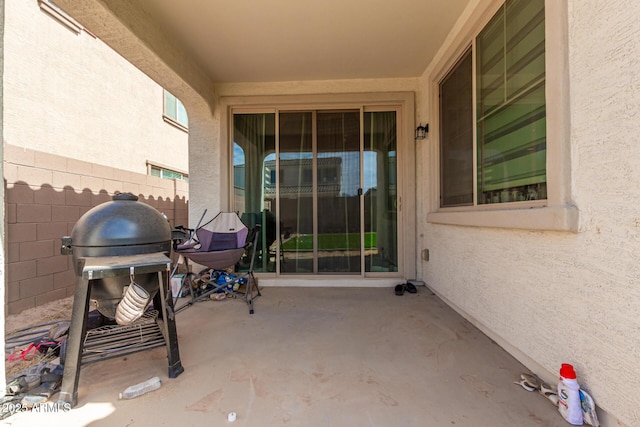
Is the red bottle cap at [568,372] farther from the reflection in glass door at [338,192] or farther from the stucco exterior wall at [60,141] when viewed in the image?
the stucco exterior wall at [60,141]

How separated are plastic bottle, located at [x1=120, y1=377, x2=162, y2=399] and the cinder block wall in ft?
7.19

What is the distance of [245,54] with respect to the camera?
9.57 ft

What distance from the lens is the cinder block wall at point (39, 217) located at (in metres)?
2.56

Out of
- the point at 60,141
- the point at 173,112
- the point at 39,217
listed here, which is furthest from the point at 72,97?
the point at 173,112

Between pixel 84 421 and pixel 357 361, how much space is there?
1.45 metres

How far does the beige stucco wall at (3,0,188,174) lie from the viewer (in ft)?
12.0

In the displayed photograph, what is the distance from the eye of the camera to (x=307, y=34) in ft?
8.45

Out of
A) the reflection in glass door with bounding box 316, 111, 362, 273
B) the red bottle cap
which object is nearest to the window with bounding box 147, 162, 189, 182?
the reflection in glass door with bounding box 316, 111, 362, 273

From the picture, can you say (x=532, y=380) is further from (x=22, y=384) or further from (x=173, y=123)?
(x=173, y=123)

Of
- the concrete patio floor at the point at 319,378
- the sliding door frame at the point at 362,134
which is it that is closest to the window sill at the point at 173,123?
the sliding door frame at the point at 362,134

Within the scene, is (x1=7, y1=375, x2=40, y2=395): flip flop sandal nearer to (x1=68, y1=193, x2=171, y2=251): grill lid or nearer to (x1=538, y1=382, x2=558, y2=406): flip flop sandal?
(x1=68, y1=193, x2=171, y2=251): grill lid

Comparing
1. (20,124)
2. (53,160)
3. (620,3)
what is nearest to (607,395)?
(620,3)

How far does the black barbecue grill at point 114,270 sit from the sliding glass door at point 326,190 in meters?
1.95

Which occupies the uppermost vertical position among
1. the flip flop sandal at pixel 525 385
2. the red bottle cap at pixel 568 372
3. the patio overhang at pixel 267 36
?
the patio overhang at pixel 267 36
